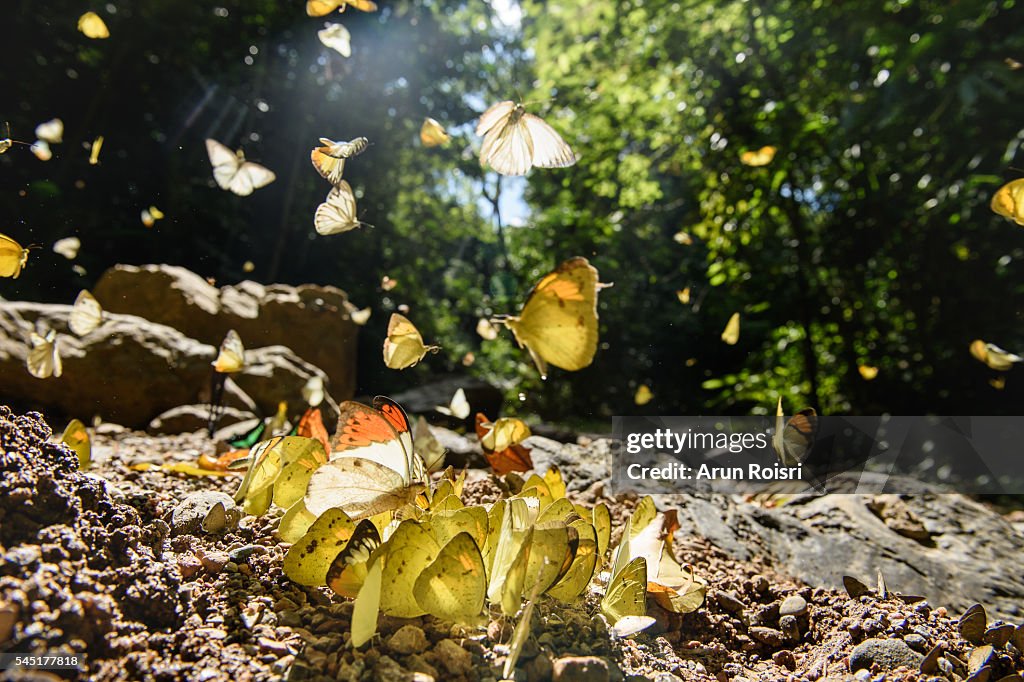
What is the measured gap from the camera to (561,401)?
6.24 meters

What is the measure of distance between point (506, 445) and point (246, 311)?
312cm

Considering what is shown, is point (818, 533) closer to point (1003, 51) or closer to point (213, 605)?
point (213, 605)

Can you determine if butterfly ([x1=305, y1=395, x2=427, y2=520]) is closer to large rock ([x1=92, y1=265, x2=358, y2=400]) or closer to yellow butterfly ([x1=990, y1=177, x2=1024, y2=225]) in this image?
yellow butterfly ([x1=990, y1=177, x2=1024, y2=225])

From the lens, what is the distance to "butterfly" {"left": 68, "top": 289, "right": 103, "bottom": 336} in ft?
8.53

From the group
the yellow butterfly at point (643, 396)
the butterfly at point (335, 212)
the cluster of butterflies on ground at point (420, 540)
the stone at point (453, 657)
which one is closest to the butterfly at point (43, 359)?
the butterfly at point (335, 212)

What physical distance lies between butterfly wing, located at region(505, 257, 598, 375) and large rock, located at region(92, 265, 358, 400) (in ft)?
10.8

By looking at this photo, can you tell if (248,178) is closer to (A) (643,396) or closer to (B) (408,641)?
(B) (408,641)

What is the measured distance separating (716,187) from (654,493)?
13.0ft

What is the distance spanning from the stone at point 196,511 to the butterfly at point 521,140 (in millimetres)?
885

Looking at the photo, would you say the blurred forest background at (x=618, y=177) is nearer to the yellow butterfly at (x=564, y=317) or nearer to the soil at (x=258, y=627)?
the soil at (x=258, y=627)

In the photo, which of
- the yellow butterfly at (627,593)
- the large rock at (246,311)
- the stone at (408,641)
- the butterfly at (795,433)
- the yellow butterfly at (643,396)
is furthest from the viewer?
the yellow butterfly at (643,396)

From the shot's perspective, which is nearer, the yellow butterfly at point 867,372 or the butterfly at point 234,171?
the butterfly at point 234,171

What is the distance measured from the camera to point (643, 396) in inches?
243

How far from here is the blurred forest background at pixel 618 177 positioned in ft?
14.0
